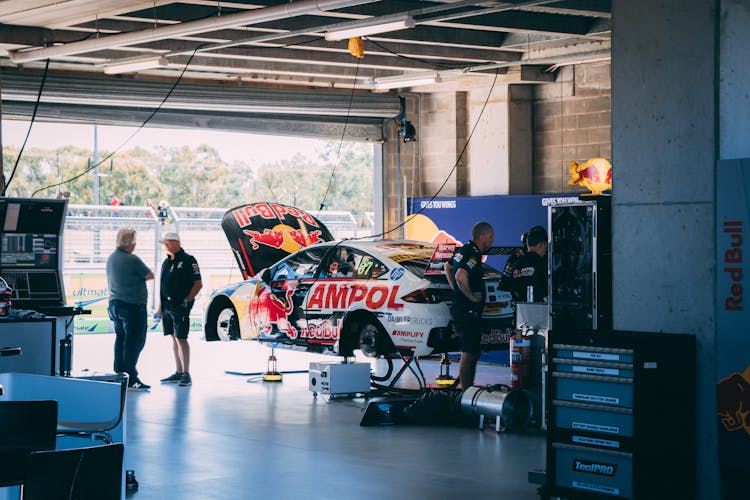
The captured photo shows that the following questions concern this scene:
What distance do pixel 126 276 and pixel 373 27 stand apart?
3.97m

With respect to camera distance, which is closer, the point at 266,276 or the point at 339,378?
the point at 339,378

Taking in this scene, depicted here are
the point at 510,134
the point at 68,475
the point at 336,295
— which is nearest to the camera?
the point at 68,475

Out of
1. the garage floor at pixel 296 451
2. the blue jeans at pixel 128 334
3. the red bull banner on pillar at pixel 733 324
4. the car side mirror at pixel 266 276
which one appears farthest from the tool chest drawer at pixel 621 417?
the car side mirror at pixel 266 276

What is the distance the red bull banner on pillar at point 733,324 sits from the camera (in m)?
6.39

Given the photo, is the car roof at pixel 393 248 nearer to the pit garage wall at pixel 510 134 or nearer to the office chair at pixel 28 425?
the pit garage wall at pixel 510 134

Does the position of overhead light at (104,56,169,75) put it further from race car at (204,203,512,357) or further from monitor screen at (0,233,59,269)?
monitor screen at (0,233,59,269)

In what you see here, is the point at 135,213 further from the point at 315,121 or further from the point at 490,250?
the point at 490,250

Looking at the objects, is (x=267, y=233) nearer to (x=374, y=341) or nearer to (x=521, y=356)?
(x=374, y=341)

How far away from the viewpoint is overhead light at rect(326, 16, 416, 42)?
36.0 feet

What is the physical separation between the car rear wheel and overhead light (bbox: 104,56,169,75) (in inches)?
160

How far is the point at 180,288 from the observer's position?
12750mm

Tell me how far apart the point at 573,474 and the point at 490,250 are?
5.06 m

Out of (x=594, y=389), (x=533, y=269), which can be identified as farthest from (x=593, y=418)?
(x=533, y=269)

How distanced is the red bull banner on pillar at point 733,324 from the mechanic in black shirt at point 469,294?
4.31 m
